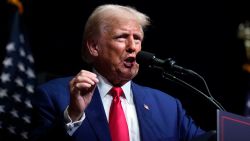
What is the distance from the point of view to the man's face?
2102mm

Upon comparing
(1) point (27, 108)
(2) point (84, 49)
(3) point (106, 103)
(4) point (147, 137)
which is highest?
(2) point (84, 49)

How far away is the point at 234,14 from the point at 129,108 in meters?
2.52

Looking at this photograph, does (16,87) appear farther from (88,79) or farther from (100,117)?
(88,79)

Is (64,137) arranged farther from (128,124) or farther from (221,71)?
(221,71)

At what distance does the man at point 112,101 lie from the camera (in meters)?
1.87

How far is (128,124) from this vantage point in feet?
6.60

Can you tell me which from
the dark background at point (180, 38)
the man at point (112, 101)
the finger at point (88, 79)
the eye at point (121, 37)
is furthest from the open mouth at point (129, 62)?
the dark background at point (180, 38)

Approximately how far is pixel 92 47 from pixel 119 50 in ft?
0.80

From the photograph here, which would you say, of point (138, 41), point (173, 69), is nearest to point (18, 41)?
point (138, 41)

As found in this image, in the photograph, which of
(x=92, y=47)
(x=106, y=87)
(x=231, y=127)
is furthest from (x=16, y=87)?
(x=231, y=127)

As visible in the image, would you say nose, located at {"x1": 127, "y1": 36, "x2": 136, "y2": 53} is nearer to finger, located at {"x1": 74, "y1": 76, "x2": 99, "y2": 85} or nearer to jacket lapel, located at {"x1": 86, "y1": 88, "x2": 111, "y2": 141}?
jacket lapel, located at {"x1": 86, "y1": 88, "x2": 111, "y2": 141}

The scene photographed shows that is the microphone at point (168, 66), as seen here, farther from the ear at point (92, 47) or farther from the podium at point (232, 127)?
the ear at point (92, 47)

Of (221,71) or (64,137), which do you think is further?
(221,71)

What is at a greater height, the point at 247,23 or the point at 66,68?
the point at 247,23
